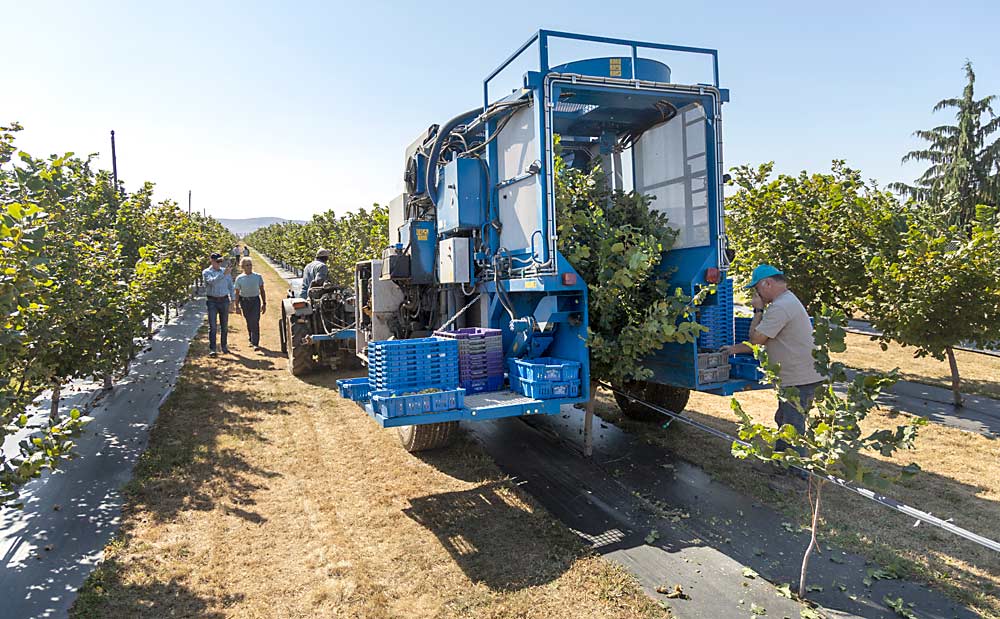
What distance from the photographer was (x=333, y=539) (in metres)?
4.05

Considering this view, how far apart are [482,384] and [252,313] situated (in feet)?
27.0

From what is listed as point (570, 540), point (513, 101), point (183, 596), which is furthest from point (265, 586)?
point (513, 101)

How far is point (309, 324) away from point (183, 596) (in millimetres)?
6454

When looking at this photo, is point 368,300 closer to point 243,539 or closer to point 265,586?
point 243,539

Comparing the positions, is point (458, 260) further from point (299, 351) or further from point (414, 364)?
point (299, 351)

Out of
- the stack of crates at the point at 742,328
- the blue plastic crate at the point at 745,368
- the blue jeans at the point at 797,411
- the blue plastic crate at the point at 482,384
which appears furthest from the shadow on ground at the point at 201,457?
the stack of crates at the point at 742,328

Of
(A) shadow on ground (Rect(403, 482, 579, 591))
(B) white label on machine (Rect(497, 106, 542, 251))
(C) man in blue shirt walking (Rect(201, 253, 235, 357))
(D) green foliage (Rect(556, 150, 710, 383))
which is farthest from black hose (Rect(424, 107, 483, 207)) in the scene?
(C) man in blue shirt walking (Rect(201, 253, 235, 357))

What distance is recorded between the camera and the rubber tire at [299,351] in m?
9.34

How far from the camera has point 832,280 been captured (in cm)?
818

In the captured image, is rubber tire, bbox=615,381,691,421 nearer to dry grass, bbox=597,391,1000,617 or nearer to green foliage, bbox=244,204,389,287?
dry grass, bbox=597,391,1000,617

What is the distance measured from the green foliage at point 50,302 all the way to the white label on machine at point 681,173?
4.62 m

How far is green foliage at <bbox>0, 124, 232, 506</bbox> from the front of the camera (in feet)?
9.53

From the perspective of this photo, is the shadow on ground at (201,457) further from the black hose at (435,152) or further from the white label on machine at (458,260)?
the black hose at (435,152)

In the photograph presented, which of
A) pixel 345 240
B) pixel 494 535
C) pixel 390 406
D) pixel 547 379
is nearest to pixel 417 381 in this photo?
pixel 390 406
